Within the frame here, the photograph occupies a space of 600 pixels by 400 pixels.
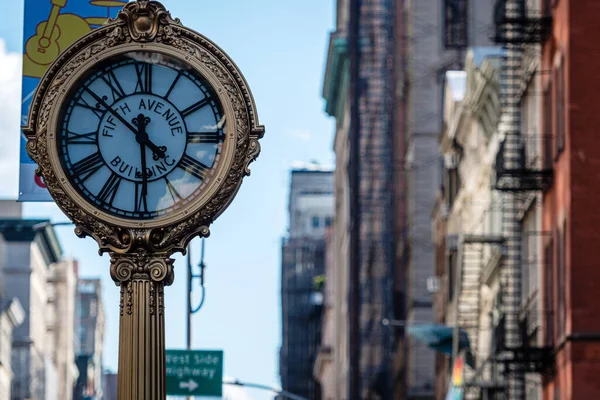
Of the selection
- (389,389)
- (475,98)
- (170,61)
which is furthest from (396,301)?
(170,61)

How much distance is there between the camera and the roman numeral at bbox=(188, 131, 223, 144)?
8766 millimetres

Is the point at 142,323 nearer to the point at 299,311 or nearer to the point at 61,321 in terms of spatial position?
the point at 61,321

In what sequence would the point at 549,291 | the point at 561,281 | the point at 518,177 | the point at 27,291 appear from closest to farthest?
the point at 561,281
the point at 549,291
the point at 518,177
the point at 27,291

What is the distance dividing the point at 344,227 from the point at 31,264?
85.5 feet

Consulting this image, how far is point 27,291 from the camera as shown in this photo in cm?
11369

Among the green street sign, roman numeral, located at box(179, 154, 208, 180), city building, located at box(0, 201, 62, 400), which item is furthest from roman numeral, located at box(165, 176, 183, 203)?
city building, located at box(0, 201, 62, 400)

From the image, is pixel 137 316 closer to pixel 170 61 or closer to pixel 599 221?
pixel 170 61

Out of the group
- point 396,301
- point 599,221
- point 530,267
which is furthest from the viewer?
point 396,301

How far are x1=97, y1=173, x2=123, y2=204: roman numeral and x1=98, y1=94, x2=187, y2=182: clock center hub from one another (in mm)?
44

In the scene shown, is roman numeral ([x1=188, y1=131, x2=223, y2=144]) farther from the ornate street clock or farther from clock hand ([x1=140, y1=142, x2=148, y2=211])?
clock hand ([x1=140, y1=142, x2=148, y2=211])

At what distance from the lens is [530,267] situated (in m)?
42.7

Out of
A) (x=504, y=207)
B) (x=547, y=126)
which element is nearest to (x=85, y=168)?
(x=547, y=126)

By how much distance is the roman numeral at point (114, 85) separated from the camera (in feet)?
29.0

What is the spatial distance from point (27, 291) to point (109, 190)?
349 ft
